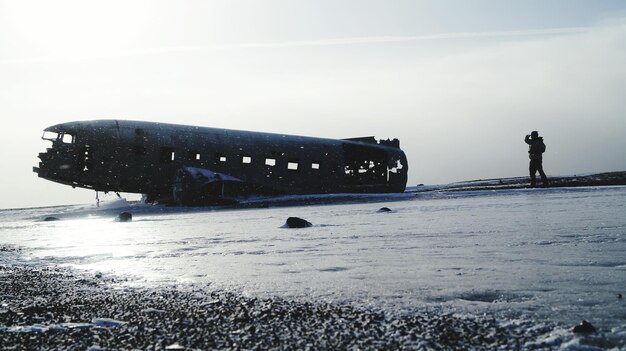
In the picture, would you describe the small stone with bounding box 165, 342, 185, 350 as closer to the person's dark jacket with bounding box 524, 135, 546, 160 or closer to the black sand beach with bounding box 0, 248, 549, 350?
the black sand beach with bounding box 0, 248, 549, 350

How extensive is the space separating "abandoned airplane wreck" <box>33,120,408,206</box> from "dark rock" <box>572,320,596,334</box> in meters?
17.3

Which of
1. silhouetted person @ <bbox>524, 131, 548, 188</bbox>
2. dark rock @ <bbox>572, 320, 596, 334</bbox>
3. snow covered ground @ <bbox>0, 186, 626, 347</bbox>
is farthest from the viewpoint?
silhouetted person @ <bbox>524, 131, 548, 188</bbox>

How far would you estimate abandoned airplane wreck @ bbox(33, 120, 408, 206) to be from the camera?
59.7ft

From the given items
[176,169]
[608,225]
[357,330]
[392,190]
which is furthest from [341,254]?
[392,190]

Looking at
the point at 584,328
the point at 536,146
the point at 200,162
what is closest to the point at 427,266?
the point at 584,328

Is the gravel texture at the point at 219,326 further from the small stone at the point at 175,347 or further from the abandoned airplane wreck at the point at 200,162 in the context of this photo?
the abandoned airplane wreck at the point at 200,162

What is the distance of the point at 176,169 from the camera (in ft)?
65.0

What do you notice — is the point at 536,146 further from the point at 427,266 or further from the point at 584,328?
the point at 584,328

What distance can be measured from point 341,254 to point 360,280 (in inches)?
44.5

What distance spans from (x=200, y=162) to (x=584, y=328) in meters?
19.9

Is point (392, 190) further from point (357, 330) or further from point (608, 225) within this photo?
A: point (357, 330)

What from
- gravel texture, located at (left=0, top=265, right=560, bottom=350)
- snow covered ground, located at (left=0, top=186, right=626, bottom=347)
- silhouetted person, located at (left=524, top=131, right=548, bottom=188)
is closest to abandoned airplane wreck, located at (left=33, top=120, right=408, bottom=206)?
silhouetted person, located at (left=524, top=131, right=548, bottom=188)

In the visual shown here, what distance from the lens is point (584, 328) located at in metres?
1.40

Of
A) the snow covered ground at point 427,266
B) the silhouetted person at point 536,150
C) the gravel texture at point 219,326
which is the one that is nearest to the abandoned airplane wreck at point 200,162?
the silhouetted person at point 536,150
